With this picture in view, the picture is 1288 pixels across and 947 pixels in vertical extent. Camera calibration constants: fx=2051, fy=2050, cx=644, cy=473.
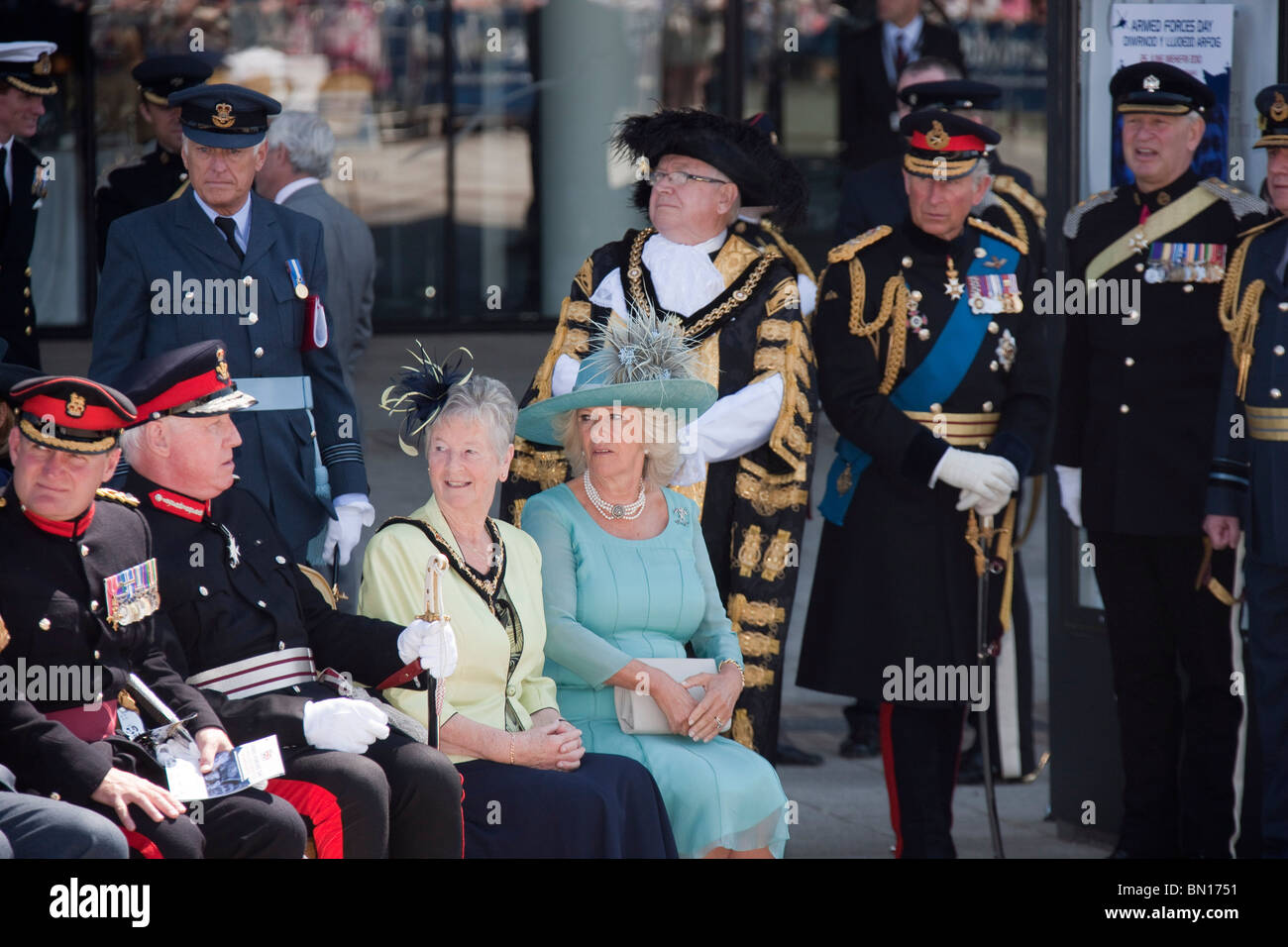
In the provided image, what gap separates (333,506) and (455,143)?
6.23 metres

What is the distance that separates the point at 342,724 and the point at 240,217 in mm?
1390

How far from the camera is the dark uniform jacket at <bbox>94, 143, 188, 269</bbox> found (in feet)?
18.0

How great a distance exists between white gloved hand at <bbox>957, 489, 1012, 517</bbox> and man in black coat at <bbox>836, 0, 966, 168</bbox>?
3213 millimetres

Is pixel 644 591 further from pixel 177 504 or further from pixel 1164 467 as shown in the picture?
pixel 1164 467

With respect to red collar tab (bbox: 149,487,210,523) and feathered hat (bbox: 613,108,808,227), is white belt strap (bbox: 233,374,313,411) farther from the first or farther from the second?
feathered hat (bbox: 613,108,808,227)

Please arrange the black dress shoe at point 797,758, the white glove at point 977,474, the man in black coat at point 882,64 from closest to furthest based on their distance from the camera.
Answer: the white glove at point 977,474 < the black dress shoe at point 797,758 < the man in black coat at point 882,64

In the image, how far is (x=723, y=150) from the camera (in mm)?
4789

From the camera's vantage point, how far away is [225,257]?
452 cm

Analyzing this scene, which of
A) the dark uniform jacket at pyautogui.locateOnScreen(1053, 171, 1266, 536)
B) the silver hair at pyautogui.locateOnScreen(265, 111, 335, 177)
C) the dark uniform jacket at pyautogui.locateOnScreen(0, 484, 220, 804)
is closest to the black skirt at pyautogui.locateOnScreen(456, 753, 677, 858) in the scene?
the dark uniform jacket at pyautogui.locateOnScreen(0, 484, 220, 804)

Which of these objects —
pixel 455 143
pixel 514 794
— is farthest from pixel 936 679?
pixel 455 143

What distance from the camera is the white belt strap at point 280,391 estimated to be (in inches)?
179

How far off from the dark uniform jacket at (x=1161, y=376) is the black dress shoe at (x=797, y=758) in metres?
1.30

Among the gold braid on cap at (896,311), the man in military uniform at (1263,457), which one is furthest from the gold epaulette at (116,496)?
the man in military uniform at (1263,457)

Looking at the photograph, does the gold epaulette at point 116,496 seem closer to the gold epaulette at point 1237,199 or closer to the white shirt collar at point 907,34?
the gold epaulette at point 1237,199
